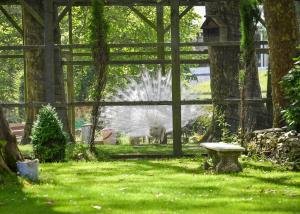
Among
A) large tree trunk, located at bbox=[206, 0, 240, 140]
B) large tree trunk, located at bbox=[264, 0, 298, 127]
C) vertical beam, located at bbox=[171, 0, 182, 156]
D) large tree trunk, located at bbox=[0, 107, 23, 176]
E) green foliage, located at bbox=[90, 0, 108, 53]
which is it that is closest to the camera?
large tree trunk, located at bbox=[0, 107, 23, 176]

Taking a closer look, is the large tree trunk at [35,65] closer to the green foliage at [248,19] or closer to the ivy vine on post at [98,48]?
the ivy vine on post at [98,48]

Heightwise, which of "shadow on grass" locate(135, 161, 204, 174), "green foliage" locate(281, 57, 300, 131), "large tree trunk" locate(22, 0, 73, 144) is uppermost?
"large tree trunk" locate(22, 0, 73, 144)

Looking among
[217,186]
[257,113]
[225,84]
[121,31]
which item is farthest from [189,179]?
[121,31]

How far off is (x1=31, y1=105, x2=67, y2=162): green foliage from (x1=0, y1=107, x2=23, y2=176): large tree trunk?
2487 millimetres

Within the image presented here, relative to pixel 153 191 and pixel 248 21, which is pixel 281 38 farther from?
pixel 153 191

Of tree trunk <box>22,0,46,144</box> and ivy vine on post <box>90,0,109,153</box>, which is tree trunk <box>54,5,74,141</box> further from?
ivy vine on post <box>90,0,109,153</box>

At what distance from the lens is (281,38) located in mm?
A: 12336

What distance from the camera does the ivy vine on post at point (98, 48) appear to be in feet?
43.0

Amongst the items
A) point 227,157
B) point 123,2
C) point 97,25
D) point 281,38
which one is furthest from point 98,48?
point 227,157

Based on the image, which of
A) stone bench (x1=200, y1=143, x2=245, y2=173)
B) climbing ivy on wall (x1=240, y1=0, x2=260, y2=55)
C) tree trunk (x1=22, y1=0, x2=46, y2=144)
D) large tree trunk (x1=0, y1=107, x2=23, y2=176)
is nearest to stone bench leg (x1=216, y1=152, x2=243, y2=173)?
stone bench (x1=200, y1=143, x2=245, y2=173)

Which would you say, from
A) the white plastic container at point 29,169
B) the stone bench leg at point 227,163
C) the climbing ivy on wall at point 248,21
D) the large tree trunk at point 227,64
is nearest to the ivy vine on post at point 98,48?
the climbing ivy on wall at point 248,21

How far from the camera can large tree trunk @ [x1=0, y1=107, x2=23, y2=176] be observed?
914cm

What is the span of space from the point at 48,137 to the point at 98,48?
212 centimetres

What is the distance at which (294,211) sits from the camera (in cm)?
654
